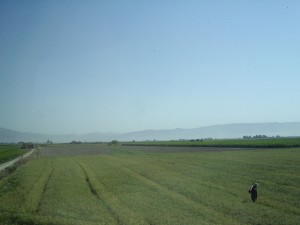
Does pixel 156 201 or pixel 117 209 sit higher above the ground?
pixel 156 201

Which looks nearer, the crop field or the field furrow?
the field furrow

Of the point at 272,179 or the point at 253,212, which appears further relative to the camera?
the point at 272,179

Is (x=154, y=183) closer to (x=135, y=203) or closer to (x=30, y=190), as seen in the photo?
(x=135, y=203)

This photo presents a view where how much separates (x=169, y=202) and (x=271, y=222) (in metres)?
5.80

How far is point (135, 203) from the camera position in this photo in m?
18.5

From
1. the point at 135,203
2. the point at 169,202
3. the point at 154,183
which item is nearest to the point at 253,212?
the point at 169,202

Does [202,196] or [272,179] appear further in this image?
[272,179]

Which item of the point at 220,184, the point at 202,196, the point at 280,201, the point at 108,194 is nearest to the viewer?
the point at 280,201

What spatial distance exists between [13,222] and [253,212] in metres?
10.9

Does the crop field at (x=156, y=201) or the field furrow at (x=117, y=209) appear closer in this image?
the field furrow at (x=117, y=209)

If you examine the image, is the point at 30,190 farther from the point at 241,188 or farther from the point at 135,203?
the point at 241,188

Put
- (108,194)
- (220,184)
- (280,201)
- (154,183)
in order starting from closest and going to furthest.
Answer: (280,201) < (108,194) < (220,184) < (154,183)

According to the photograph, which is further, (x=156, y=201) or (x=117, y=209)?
(x=156, y=201)

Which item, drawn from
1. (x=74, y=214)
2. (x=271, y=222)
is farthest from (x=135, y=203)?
(x=271, y=222)
